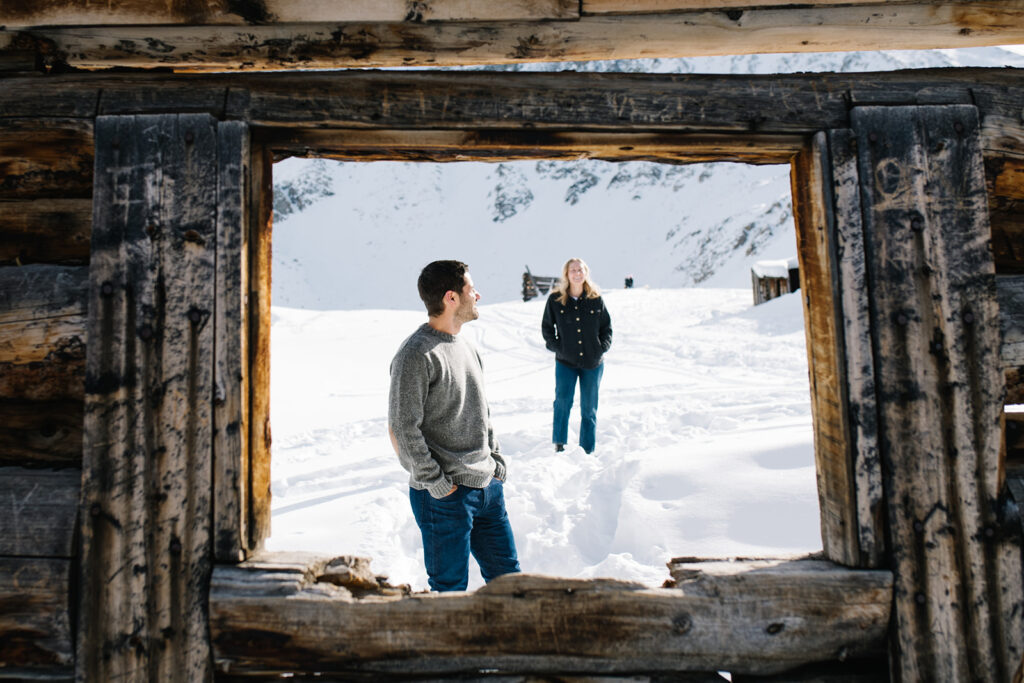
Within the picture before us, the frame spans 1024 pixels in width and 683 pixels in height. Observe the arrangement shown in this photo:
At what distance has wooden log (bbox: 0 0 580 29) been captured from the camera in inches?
75.8

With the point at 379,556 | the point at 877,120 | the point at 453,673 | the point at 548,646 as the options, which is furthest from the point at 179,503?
the point at 877,120

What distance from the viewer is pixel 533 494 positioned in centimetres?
399

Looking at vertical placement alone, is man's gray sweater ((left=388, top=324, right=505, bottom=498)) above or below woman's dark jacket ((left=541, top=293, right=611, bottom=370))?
below

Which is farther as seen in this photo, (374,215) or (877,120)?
(374,215)

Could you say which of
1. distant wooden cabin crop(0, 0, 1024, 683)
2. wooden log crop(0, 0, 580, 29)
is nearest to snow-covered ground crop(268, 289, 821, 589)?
distant wooden cabin crop(0, 0, 1024, 683)

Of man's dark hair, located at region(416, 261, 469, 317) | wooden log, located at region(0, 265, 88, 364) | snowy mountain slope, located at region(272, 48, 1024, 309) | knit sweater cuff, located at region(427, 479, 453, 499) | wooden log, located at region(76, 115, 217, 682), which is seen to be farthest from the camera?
snowy mountain slope, located at region(272, 48, 1024, 309)

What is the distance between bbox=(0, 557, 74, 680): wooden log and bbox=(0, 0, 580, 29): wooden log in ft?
5.28

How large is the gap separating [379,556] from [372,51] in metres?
2.41

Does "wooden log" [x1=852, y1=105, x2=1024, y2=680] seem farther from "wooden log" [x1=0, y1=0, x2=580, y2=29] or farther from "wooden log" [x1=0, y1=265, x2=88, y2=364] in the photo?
"wooden log" [x1=0, y1=265, x2=88, y2=364]

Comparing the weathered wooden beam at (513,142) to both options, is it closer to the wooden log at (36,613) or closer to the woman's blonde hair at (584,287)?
the wooden log at (36,613)

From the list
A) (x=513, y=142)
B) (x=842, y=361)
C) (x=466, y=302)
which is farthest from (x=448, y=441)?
(x=842, y=361)

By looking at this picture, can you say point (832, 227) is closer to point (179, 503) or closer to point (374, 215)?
point (179, 503)

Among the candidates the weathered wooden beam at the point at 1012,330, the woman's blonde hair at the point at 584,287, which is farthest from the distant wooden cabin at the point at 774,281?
the weathered wooden beam at the point at 1012,330

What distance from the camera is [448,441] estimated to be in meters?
2.38
